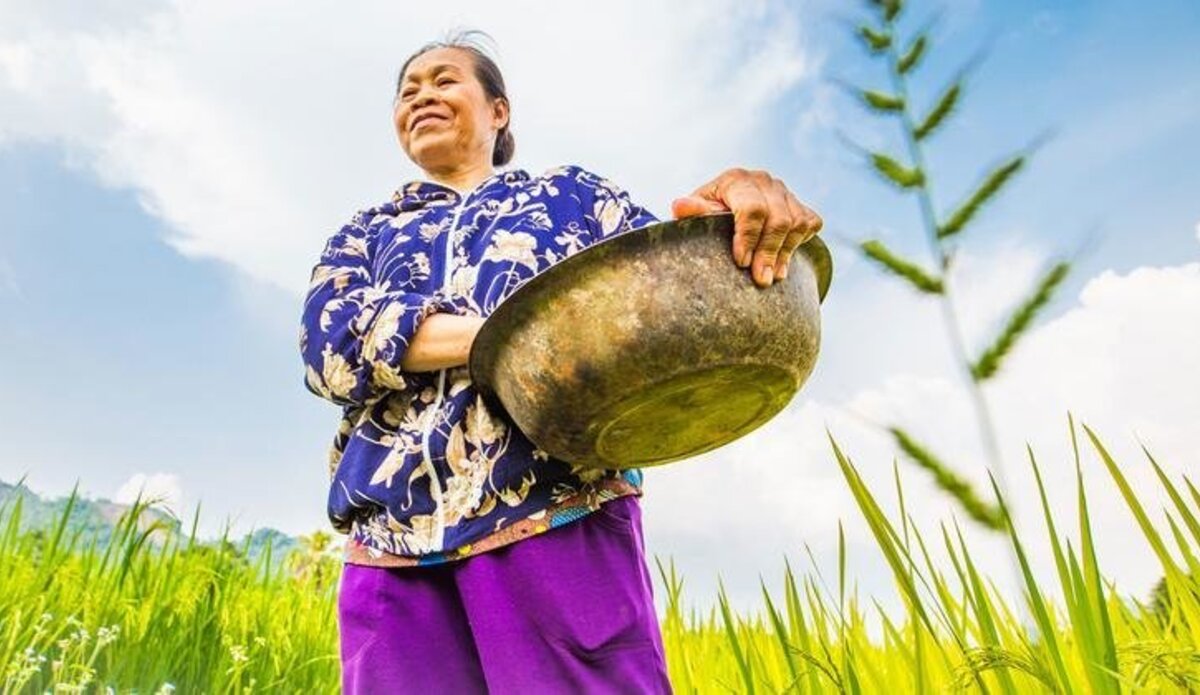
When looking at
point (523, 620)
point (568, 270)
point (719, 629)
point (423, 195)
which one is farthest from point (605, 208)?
point (719, 629)

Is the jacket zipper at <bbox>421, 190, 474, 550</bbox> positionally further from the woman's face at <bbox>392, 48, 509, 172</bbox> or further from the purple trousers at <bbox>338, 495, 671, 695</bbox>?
the woman's face at <bbox>392, 48, 509, 172</bbox>

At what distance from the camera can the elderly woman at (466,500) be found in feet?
4.70

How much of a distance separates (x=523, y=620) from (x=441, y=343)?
41 centimetres

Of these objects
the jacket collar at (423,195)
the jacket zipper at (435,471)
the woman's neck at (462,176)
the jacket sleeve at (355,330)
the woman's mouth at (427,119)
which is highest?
the woman's mouth at (427,119)

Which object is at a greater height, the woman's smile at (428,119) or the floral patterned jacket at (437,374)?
the woman's smile at (428,119)

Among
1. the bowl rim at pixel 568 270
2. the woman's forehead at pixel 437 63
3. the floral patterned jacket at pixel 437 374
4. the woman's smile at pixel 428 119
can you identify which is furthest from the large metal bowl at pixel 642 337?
the woman's forehead at pixel 437 63

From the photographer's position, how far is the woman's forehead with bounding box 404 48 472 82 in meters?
2.01

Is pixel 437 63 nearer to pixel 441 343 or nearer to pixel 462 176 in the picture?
pixel 462 176

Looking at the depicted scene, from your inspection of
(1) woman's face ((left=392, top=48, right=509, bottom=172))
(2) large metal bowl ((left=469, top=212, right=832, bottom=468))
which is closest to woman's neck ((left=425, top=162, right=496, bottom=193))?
(1) woman's face ((left=392, top=48, right=509, bottom=172))

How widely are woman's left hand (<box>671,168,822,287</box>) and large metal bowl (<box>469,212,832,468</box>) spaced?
0.02m

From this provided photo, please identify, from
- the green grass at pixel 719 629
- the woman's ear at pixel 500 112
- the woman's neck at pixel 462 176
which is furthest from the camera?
the woman's ear at pixel 500 112

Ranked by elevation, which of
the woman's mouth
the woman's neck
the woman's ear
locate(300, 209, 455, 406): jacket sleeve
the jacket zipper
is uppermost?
the woman's ear

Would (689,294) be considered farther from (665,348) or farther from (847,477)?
(847,477)

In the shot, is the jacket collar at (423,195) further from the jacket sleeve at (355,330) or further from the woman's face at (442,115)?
the jacket sleeve at (355,330)
